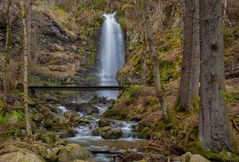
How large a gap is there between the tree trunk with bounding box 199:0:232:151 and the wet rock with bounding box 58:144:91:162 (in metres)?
3.28

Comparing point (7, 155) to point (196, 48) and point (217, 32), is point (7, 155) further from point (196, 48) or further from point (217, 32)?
point (196, 48)

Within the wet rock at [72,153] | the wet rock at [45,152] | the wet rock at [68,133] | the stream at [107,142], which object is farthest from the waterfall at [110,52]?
the wet rock at [45,152]

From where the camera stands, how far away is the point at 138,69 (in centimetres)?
3272

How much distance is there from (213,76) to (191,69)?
15.3 ft

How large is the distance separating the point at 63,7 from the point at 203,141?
2009 inches

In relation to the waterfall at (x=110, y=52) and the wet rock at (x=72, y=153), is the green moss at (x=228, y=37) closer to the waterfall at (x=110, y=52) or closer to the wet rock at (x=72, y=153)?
the wet rock at (x=72, y=153)

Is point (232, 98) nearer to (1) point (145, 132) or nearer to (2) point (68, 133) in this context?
(1) point (145, 132)

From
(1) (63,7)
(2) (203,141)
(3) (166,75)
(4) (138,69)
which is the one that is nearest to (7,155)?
(2) (203,141)

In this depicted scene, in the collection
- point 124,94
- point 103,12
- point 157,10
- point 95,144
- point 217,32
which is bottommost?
point 95,144

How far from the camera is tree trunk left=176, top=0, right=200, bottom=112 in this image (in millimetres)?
13797

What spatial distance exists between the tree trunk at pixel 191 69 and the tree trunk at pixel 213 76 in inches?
174

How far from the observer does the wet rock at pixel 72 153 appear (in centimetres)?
991

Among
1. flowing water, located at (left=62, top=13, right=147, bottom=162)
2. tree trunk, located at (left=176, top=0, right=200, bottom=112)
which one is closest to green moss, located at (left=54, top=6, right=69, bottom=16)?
flowing water, located at (left=62, top=13, right=147, bottom=162)

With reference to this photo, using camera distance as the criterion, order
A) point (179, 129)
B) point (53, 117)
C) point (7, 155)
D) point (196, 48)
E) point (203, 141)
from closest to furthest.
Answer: point (7, 155) < point (203, 141) < point (179, 129) < point (196, 48) < point (53, 117)
